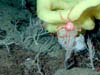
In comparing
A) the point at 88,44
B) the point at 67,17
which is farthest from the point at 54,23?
the point at 88,44

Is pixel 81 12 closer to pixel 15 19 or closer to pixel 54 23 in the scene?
pixel 54 23

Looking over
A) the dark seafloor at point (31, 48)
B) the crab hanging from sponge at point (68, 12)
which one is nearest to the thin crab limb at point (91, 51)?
the dark seafloor at point (31, 48)

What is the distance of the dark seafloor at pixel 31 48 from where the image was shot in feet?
6.93

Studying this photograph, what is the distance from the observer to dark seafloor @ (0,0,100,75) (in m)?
2.11

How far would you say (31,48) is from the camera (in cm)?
237

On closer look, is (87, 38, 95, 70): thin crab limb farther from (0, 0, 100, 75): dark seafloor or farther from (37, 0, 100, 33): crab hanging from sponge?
(37, 0, 100, 33): crab hanging from sponge

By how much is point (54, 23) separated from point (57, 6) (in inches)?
7.2

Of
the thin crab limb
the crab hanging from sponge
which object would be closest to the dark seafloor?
the thin crab limb

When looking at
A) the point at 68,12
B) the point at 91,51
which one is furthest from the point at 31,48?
the point at 68,12

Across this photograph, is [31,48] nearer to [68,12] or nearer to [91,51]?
[91,51]

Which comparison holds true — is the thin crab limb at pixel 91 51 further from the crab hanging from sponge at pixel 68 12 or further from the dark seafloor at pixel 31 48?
the crab hanging from sponge at pixel 68 12

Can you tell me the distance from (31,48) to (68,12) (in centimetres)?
64

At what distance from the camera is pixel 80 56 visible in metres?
2.27

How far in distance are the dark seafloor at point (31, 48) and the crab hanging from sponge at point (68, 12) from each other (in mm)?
280
